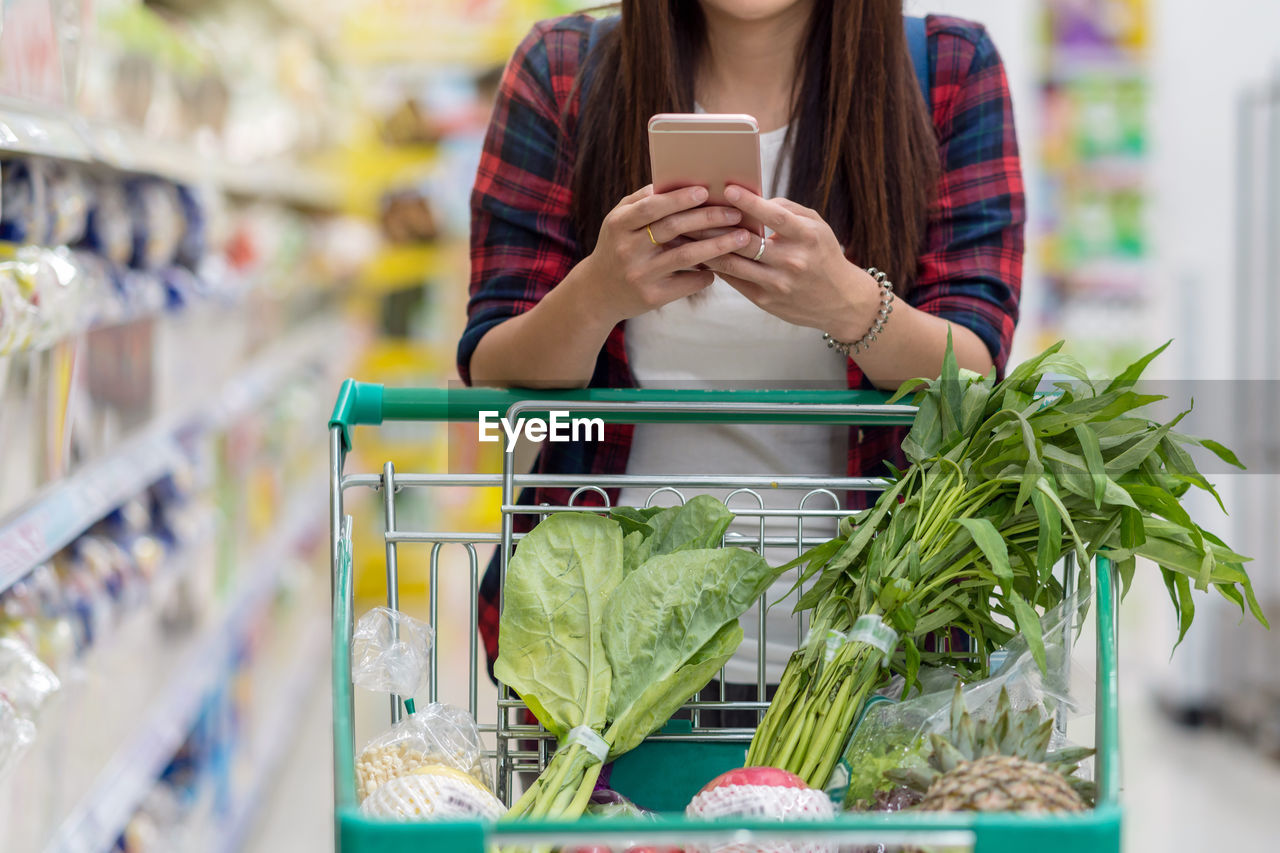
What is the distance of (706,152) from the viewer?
0.98m

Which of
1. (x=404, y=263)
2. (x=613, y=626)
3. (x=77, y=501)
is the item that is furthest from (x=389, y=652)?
(x=404, y=263)

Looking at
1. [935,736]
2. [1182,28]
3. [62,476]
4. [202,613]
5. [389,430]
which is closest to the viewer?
[935,736]

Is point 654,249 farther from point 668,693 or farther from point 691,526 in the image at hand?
point 668,693

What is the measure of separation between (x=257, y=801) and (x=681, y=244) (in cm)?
270

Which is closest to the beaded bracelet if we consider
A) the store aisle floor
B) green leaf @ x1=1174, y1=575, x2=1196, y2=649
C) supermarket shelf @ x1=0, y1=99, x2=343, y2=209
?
green leaf @ x1=1174, y1=575, x2=1196, y2=649

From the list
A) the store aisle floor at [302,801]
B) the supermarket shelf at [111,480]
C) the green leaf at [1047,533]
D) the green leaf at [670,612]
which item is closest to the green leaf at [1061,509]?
the green leaf at [1047,533]

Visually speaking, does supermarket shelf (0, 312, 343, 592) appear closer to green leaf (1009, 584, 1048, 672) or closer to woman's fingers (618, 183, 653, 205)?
woman's fingers (618, 183, 653, 205)

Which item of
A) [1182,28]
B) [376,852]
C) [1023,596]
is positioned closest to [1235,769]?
[1182,28]

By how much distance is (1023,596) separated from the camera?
3.41 ft

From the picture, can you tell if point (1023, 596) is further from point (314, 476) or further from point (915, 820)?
point (314, 476)

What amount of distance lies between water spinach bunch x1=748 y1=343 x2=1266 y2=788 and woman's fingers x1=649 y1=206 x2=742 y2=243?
21 cm

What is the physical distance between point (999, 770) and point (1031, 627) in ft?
0.50

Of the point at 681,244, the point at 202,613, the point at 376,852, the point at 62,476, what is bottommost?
the point at 202,613

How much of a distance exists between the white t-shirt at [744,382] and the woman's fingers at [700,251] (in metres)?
0.25
